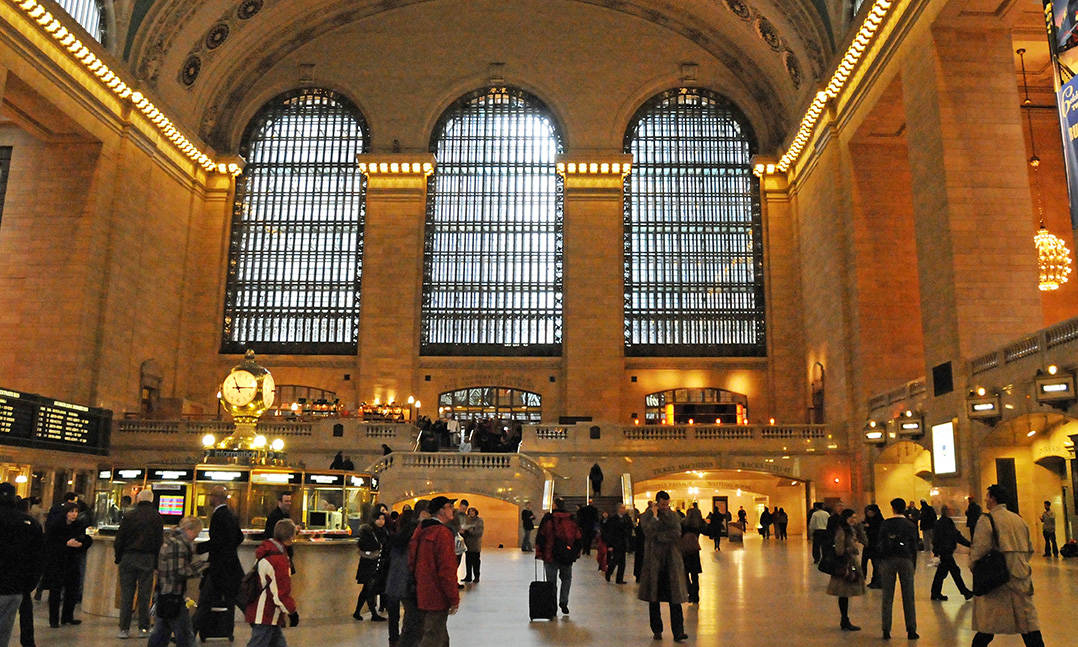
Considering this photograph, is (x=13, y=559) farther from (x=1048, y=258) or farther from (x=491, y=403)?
(x=491, y=403)

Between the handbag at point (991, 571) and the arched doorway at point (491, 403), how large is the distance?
2732cm

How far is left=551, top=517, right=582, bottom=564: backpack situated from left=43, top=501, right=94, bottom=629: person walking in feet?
15.3

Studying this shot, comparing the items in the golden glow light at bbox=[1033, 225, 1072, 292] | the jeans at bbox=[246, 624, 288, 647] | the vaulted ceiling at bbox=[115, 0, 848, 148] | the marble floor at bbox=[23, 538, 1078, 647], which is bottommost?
the marble floor at bbox=[23, 538, 1078, 647]

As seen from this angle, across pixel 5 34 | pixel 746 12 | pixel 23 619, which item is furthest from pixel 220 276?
pixel 23 619

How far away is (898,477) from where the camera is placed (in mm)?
24672

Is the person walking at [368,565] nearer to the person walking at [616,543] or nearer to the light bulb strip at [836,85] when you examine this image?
the person walking at [616,543]

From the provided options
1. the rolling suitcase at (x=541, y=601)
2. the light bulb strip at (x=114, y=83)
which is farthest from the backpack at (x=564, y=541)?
the light bulb strip at (x=114, y=83)

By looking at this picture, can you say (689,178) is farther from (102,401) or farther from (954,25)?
(102,401)

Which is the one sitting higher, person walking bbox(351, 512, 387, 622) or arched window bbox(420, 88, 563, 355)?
arched window bbox(420, 88, 563, 355)

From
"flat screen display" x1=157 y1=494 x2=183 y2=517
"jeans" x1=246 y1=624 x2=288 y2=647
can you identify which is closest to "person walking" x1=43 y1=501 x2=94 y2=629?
"flat screen display" x1=157 y1=494 x2=183 y2=517

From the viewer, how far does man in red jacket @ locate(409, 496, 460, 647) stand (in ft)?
18.7

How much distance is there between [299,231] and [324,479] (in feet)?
85.6

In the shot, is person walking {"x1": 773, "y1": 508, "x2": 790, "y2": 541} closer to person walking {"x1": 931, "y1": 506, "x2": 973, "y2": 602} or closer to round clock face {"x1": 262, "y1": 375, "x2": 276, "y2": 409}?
person walking {"x1": 931, "y1": 506, "x2": 973, "y2": 602}

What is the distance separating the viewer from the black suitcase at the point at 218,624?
7402 millimetres
